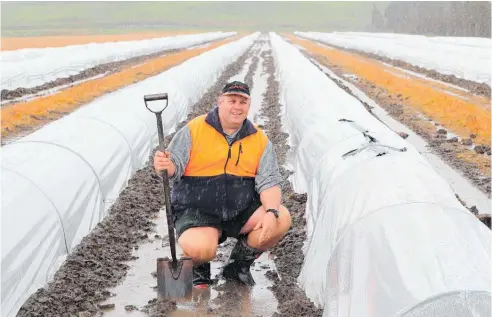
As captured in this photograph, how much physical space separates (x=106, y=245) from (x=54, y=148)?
3.46 feet

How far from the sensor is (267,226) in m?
4.36

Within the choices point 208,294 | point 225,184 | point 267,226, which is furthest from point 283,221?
point 208,294

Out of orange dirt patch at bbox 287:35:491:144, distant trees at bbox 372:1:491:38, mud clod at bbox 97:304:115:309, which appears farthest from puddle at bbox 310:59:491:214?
distant trees at bbox 372:1:491:38

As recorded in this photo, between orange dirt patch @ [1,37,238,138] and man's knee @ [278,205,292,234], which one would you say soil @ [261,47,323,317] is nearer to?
man's knee @ [278,205,292,234]

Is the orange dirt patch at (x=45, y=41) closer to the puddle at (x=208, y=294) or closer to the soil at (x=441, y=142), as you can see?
the soil at (x=441, y=142)

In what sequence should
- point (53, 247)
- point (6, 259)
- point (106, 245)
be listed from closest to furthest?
point (6, 259) < point (53, 247) < point (106, 245)

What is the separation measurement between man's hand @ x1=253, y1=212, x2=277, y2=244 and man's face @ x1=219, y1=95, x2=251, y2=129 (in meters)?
0.68

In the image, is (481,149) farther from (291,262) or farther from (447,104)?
(291,262)

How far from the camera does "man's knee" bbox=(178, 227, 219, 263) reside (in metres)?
4.44

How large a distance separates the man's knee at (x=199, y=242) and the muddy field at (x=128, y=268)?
40cm

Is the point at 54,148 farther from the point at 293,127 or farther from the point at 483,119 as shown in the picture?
the point at 483,119

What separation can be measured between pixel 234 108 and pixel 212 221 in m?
0.85

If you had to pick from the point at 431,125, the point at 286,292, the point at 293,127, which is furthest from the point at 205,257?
the point at 431,125

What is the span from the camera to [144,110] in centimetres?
970
